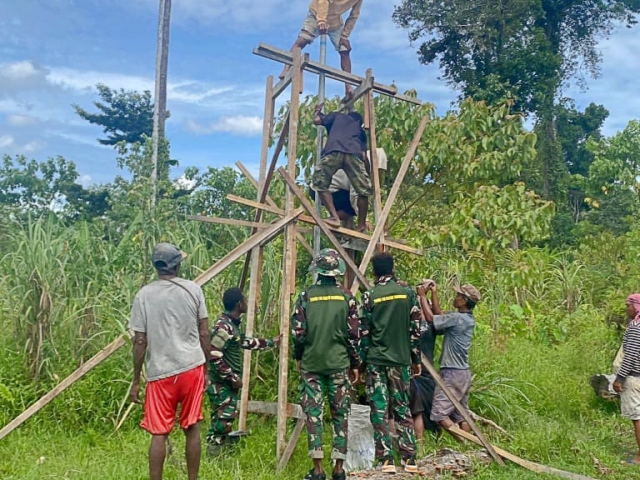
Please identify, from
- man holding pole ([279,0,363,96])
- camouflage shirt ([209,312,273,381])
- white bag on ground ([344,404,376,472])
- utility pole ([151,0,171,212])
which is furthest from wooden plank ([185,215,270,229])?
utility pole ([151,0,171,212])

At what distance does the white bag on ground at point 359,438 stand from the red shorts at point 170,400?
148 cm

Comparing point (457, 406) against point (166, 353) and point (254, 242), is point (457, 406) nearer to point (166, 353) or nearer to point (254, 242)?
point (254, 242)

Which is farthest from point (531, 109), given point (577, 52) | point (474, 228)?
point (474, 228)

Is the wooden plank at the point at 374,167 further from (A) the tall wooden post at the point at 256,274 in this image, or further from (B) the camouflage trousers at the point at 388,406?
(B) the camouflage trousers at the point at 388,406

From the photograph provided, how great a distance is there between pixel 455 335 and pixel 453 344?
98 millimetres

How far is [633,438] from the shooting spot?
6.36 m

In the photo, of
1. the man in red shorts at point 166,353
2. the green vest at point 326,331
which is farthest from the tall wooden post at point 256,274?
A: the man in red shorts at point 166,353

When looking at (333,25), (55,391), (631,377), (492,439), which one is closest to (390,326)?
(492,439)

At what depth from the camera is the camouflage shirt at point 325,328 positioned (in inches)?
184

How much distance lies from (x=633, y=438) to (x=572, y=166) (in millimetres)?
18515

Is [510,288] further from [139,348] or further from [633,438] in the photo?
[139,348]

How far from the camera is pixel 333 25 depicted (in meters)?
6.32

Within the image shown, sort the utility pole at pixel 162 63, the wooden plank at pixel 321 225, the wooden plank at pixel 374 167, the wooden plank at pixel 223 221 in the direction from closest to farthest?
the wooden plank at pixel 321 225 < the wooden plank at pixel 223 221 < the wooden plank at pixel 374 167 < the utility pole at pixel 162 63

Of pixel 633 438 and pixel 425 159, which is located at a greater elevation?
pixel 425 159
